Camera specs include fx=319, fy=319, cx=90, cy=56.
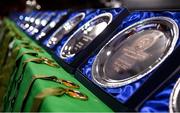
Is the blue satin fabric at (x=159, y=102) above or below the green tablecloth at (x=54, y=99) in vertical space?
above

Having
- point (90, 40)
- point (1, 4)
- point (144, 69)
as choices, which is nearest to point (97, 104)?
point (144, 69)

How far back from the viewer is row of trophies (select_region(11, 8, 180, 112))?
136cm

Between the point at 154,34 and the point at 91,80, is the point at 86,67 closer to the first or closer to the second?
the point at 91,80

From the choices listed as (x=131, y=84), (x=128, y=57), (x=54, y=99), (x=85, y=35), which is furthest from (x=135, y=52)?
(x=85, y=35)

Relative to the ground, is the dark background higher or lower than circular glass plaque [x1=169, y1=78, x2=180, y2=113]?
higher

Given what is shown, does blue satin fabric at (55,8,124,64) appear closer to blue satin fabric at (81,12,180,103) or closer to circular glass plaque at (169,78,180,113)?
blue satin fabric at (81,12,180,103)

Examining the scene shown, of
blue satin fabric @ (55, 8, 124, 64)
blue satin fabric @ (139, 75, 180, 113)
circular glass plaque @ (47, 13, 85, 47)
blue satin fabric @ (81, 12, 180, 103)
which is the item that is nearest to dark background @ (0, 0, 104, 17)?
circular glass plaque @ (47, 13, 85, 47)

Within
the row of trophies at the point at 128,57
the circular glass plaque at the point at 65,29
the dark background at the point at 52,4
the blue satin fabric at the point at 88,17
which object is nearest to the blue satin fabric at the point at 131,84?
the row of trophies at the point at 128,57

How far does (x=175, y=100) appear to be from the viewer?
4.17 feet

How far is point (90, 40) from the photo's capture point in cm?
227

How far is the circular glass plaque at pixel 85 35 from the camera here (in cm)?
228

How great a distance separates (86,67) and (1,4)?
12.3 meters

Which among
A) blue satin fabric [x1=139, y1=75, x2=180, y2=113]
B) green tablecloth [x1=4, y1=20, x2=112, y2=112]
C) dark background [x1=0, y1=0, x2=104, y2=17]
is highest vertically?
dark background [x1=0, y1=0, x2=104, y2=17]

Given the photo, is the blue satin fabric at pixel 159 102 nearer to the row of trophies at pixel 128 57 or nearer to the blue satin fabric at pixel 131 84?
the row of trophies at pixel 128 57
